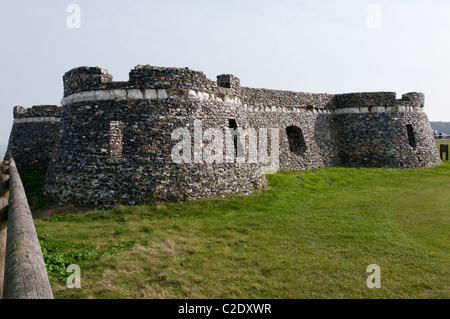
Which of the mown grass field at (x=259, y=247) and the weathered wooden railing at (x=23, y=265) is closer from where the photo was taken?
the weathered wooden railing at (x=23, y=265)

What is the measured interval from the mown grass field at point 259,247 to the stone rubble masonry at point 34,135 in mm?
10308

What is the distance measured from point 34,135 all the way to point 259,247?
19.8 meters

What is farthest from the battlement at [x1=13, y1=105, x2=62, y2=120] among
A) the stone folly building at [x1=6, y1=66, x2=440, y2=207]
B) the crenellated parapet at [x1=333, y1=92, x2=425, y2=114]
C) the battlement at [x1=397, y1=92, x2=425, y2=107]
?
the battlement at [x1=397, y1=92, x2=425, y2=107]

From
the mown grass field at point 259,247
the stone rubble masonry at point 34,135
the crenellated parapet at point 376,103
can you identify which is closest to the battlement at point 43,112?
the stone rubble masonry at point 34,135

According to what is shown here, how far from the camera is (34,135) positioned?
70.6 ft

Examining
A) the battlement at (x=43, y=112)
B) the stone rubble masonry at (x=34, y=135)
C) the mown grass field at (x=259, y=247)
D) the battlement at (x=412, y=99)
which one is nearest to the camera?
the mown grass field at (x=259, y=247)

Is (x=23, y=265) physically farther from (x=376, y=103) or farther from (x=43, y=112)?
(x=376, y=103)

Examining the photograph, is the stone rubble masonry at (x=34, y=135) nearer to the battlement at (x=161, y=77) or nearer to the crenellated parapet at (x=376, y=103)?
the battlement at (x=161, y=77)

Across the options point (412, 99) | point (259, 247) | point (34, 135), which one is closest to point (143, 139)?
point (259, 247)

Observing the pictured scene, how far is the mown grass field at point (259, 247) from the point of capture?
6.04 meters

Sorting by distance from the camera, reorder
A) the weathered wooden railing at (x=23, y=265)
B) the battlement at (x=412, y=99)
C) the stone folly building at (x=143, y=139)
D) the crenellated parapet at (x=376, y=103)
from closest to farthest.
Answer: the weathered wooden railing at (x=23, y=265), the stone folly building at (x=143, y=139), the crenellated parapet at (x=376, y=103), the battlement at (x=412, y=99)

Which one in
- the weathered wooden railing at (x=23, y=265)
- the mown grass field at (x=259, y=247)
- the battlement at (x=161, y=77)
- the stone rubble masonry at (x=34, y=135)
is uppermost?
the battlement at (x=161, y=77)

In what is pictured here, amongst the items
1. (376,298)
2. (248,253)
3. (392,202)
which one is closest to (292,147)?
(392,202)

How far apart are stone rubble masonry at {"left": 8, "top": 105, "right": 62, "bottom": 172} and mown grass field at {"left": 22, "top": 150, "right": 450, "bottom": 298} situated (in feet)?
33.8
